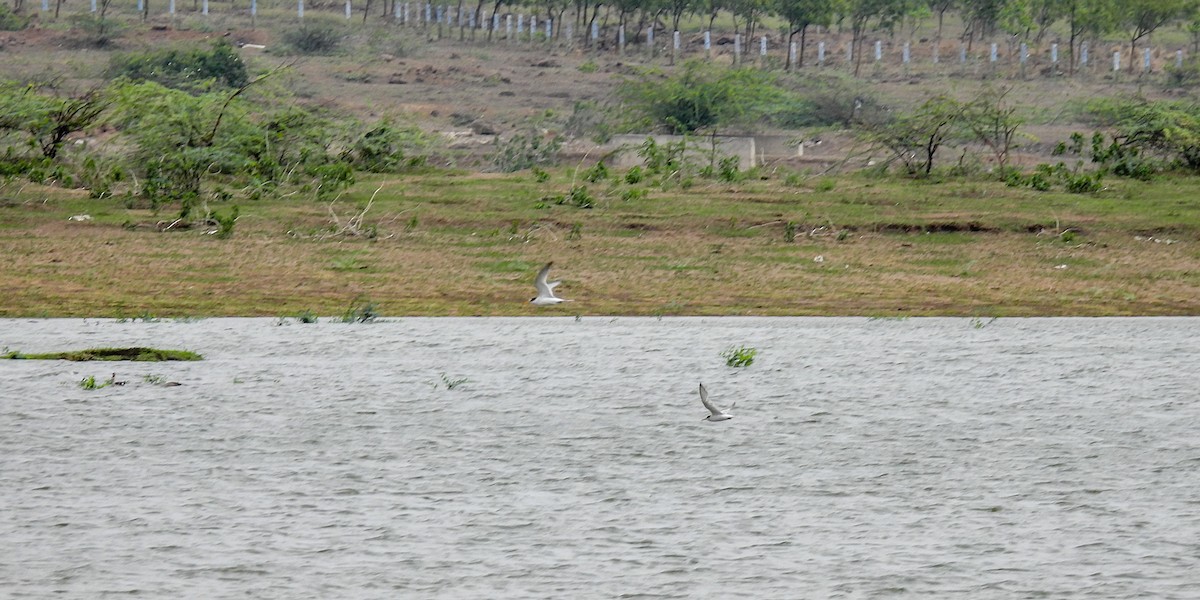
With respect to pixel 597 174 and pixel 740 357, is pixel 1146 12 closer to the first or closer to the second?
pixel 597 174

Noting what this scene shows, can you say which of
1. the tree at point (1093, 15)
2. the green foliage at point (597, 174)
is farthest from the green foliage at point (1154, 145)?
the tree at point (1093, 15)

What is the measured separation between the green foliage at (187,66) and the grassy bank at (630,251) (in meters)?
20.8

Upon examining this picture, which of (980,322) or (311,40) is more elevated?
(311,40)

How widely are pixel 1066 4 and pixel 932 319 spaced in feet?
159

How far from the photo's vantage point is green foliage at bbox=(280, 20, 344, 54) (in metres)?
57.7

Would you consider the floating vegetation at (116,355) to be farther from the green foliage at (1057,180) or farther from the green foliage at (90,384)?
the green foliage at (1057,180)

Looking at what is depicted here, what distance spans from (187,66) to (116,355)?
3164 centimetres

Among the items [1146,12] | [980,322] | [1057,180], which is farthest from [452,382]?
[1146,12]

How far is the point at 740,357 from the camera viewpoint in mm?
11992

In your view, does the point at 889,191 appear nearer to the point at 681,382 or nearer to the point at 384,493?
the point at 681,382

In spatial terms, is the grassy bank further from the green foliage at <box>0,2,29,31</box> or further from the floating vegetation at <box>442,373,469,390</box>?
the green foliage at <box>0,2,29,31</box>

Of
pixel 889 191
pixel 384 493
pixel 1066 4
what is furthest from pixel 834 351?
pixel 1066 4

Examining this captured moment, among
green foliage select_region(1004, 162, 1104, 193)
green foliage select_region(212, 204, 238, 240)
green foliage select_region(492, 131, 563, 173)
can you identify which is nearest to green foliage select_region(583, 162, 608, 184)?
green foliage select_region(212, 204, 238, 240)

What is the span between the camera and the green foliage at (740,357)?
11953 millimetres
